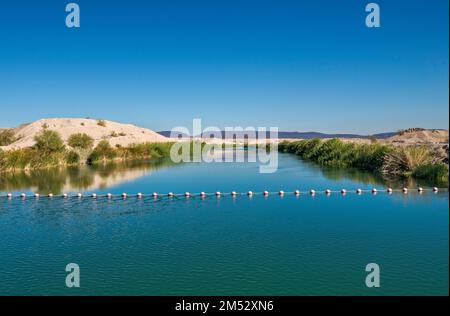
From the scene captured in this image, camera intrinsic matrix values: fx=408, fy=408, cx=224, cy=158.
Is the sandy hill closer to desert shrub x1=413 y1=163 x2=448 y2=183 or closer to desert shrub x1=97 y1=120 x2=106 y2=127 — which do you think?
desert shrub x1=97 y1=120 x2=106 y2=127

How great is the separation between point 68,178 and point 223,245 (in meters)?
17.6

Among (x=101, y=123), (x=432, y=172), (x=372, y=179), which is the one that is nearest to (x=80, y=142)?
(x=372, y=179)

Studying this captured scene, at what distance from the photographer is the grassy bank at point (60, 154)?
28.7m

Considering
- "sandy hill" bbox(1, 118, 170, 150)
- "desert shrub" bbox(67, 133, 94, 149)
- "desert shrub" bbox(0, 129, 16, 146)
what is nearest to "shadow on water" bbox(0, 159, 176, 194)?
"desert shrub" bbox(67, 133, 94, 149)

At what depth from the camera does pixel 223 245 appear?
10.9 meters

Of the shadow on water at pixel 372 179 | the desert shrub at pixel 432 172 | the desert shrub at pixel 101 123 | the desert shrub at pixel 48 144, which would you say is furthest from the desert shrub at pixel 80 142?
the desert shrub at pixel 101 123

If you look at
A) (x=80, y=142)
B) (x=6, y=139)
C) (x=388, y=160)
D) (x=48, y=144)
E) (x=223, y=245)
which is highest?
(x=6, y=139)

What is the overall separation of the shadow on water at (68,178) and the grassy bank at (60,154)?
101cm

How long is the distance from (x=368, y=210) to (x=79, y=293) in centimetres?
1061

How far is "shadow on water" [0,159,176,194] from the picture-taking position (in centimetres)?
2172

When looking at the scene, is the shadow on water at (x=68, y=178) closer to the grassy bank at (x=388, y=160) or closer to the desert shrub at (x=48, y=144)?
the desert shrub at (x=48, y=144)

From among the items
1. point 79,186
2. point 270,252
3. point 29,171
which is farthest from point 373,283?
point 29,171

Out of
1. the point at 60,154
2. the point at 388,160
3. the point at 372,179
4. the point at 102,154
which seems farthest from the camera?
the point at 102,154

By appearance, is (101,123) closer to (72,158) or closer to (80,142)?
(80,142)
